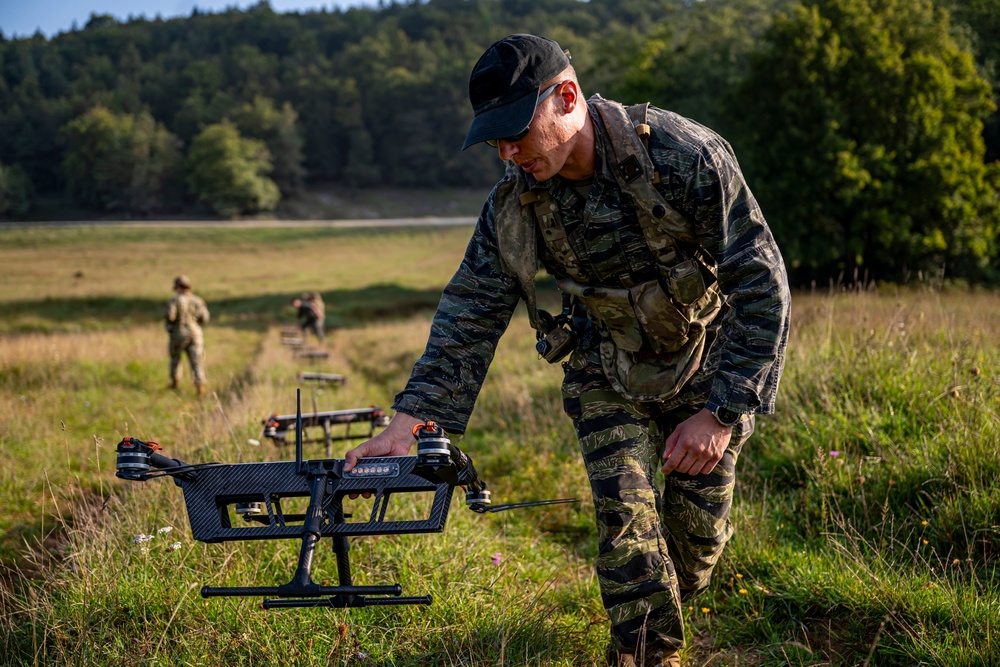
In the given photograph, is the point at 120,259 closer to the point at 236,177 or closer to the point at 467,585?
the point at 236,177

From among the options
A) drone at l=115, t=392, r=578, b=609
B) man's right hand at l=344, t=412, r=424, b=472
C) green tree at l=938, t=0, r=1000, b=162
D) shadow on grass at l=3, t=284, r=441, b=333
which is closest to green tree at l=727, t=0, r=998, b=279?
green tree at l=938, t=0, r=1000, b=162

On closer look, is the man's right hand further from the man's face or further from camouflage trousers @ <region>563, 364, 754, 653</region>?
the man's face

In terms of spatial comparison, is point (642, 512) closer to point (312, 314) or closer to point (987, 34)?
point (312, 314)

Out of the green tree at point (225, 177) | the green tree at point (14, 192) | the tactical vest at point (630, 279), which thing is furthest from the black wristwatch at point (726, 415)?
the green tree at point (225, 177)

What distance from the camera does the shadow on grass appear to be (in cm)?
3030

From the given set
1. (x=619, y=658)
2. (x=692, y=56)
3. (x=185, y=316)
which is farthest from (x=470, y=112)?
(x=619, y=658)

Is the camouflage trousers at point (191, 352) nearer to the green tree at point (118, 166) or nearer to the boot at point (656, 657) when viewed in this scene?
the boot at point (656, 657)

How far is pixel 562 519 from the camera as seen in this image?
536 centimetres

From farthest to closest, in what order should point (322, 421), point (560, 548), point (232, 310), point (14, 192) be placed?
point (14, 192)
point (232, 310)
point (322, 421)
point (560, 548)

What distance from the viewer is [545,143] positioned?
9.39 feet

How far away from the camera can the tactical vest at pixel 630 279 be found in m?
2.97

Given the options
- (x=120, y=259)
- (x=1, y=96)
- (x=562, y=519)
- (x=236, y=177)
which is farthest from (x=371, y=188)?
(x=562, y=519)

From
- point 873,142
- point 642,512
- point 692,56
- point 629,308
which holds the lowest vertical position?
point 642,512

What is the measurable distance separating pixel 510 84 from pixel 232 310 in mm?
34851
